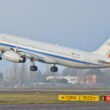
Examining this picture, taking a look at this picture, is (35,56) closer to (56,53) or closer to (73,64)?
(56,53)

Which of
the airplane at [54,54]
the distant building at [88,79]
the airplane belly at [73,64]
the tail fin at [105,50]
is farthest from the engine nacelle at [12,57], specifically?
the distant building at [88,79]

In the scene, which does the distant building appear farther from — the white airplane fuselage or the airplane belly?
the white airplane fuselage

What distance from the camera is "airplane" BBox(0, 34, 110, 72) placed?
77.9 m

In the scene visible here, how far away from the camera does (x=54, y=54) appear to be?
78.3 m

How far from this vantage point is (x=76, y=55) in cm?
7794

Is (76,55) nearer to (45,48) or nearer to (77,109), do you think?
(45,48)

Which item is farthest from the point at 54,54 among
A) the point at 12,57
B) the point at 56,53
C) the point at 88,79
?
the point at 88,79

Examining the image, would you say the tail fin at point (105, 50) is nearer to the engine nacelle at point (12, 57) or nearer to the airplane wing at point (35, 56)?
the airplane wing at point (35, 56)

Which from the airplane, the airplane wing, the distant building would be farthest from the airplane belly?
the distant building

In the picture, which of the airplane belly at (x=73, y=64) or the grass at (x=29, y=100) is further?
the airplane belly at (x=73, y=64)

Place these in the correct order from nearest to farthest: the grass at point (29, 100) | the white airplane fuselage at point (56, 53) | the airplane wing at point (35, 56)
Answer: the grass at point (29, 100)
the white airplane fuselage at point (56, 53)
the airplane wing at point (35, 56)

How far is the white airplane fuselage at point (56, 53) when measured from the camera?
77.9 metres

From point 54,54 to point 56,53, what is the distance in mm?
444

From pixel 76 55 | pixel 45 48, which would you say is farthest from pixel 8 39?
pixel 76 55
